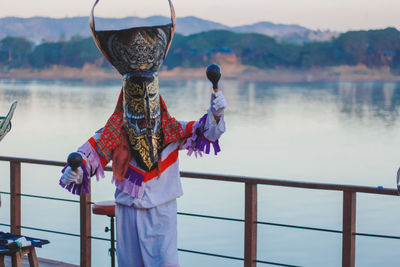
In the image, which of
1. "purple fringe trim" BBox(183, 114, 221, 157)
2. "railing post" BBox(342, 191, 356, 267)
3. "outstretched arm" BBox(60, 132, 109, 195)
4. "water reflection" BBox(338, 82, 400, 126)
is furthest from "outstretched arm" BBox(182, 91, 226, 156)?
"water reflection" BBox(338, 82, 400, 126)

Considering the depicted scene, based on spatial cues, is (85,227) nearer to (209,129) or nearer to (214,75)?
(209,129)

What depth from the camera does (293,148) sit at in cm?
2989

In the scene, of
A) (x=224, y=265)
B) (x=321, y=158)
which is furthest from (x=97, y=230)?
(x=321, y=158)

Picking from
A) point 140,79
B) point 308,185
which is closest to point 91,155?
point 140,79

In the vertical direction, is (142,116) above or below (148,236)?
above

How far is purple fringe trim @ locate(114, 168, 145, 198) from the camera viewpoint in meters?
2.96

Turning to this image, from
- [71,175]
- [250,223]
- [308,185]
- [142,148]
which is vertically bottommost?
[250,223]

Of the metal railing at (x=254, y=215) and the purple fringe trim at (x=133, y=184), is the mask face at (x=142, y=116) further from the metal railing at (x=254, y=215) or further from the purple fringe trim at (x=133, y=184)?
the metal railing at (x=254, y=215)

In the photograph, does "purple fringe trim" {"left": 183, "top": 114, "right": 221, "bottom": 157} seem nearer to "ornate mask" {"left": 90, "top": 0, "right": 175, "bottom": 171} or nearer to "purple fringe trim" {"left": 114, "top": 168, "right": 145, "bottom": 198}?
"ornate mask" {"left": 90, "top": 0, "right": 175, "bottom": 171}

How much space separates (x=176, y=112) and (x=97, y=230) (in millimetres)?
19264

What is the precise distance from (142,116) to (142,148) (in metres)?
0.14

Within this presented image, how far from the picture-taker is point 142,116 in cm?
297

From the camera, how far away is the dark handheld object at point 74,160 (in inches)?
109

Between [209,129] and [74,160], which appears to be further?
[209,129]
